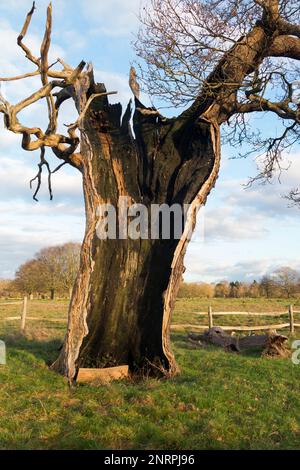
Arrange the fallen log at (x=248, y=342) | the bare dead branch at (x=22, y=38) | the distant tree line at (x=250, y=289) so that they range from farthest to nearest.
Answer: the distant tree line at (x=250, y=289) → the fallen log at (x=248, y=342) → the bare dead branch at (x=22, y=38)

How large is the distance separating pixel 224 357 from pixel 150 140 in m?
5.21

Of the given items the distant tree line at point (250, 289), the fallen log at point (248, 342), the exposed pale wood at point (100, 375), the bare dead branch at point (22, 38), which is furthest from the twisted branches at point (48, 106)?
the distant tree line at point (250, 289)

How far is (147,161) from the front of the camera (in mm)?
9383

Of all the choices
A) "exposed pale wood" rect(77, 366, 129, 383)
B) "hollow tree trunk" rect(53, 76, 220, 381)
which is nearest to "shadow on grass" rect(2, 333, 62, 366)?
"hollow tree trunk" rect(53, 76, 220, 381)

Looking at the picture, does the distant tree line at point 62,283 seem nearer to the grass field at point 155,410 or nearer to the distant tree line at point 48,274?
the distant tree line at point 48,274

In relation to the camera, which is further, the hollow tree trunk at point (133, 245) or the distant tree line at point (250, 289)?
the distant tree line at point (250, 289)

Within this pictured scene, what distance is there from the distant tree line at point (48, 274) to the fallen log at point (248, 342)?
113 feet

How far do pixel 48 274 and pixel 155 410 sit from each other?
44938 mm

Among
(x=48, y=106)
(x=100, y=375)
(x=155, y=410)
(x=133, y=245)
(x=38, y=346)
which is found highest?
(x=48, y=106)

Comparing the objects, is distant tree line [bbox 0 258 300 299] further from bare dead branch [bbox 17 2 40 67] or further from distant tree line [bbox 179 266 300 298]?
bare dead branch [bbox 17 2 40 67]

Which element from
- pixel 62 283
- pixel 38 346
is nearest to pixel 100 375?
pixel 38 346

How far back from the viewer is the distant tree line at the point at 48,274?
49156mm

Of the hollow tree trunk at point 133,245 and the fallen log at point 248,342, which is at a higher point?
the hollow tree trunk at point 133,245

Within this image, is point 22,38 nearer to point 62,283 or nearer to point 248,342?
point 248,342
